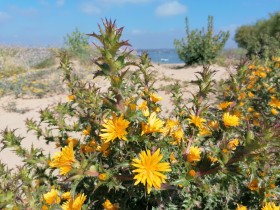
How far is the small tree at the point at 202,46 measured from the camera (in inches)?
463

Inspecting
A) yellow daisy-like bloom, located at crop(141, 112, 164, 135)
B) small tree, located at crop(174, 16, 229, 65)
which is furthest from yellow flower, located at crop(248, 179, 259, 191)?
small tree, located at crop(174, 16, 229, 65)

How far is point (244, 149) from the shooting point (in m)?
1.15

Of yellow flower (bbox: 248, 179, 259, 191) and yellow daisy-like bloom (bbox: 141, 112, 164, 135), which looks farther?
yellow flower (bbox: 248, 179, 259, 191)

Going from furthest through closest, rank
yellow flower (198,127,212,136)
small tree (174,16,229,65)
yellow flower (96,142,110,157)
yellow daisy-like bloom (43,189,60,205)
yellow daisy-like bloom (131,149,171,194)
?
1. small tree (174,16,229,65)
2. yellow flower (198,127,212,136)
3. yellow daisy-like bloom (43,189,60,205)
4. yellow flower (96,142,110,157)
5. yellow daisy-like bloom (131,149,171,194)

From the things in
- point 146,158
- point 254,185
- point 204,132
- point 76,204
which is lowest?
point 254,185

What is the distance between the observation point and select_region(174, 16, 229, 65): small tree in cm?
1177

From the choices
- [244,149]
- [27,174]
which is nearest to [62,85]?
[27,174]

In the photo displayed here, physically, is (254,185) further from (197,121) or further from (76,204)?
(76,204)

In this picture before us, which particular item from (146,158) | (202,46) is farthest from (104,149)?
(202,46)

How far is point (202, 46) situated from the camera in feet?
38.9

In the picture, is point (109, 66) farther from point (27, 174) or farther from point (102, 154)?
point (27, 174)

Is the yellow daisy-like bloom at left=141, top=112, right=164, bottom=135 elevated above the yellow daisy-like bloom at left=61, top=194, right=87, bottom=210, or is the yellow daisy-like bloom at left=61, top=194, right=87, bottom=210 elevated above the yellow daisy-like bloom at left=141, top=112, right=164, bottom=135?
the yellow daisy-like bloom at left=141, top=112, right=164, bottom=135

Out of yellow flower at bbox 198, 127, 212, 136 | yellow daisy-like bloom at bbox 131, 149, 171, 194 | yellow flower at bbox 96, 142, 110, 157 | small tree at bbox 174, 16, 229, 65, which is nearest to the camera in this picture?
yellow daisy-like bloom at bbox 131, 149, 171, 194

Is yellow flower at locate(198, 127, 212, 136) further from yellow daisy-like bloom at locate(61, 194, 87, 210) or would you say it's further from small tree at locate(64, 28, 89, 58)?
small tree at locate(64, 28, 89, 58)
